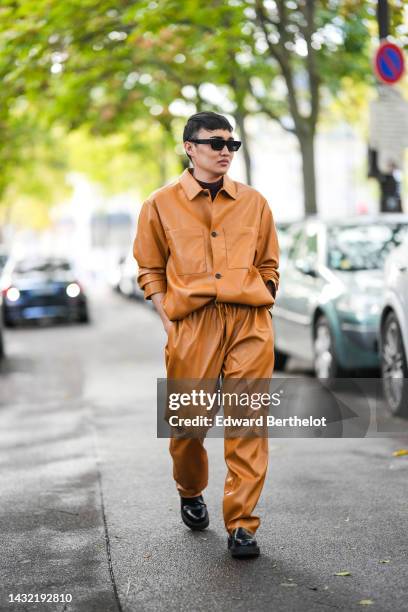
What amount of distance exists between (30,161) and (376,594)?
39121 millimetres

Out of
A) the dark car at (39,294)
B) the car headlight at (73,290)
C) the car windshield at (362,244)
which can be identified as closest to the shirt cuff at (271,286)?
the car windshield at (362,244)

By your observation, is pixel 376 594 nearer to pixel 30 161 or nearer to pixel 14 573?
pixel 14 573

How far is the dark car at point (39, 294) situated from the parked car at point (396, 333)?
14.1m

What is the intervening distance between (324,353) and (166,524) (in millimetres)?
5255

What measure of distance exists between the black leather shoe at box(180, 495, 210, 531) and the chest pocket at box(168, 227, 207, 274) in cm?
110

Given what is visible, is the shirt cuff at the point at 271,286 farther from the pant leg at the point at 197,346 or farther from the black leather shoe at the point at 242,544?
the black leather shoe at the point at 242,544

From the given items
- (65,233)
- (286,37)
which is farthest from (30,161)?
(65,233)

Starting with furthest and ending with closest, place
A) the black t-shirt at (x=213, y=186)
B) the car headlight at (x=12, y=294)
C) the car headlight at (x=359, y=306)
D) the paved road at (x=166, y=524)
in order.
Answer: the car headlight at (x=12, y=294)
the car headlight at (x=359, y=306)
the black t-shirt at (x=213, y=186)
the paved road at (x=166, y=524)

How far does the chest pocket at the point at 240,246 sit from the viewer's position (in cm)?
503

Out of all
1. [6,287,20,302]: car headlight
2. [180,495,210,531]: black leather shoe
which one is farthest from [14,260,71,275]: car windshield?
[180,495,210,531]: black leather shoe

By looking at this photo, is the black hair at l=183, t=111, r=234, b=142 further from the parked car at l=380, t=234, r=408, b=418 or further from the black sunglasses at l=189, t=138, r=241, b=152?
the parked car at l=380, t=234, r=408, b=418

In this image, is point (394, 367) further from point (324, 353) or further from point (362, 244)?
point (362, 244)

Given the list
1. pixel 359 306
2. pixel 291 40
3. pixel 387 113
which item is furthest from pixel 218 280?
pixel 291 40

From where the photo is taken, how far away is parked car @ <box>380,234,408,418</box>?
28.3 ft
